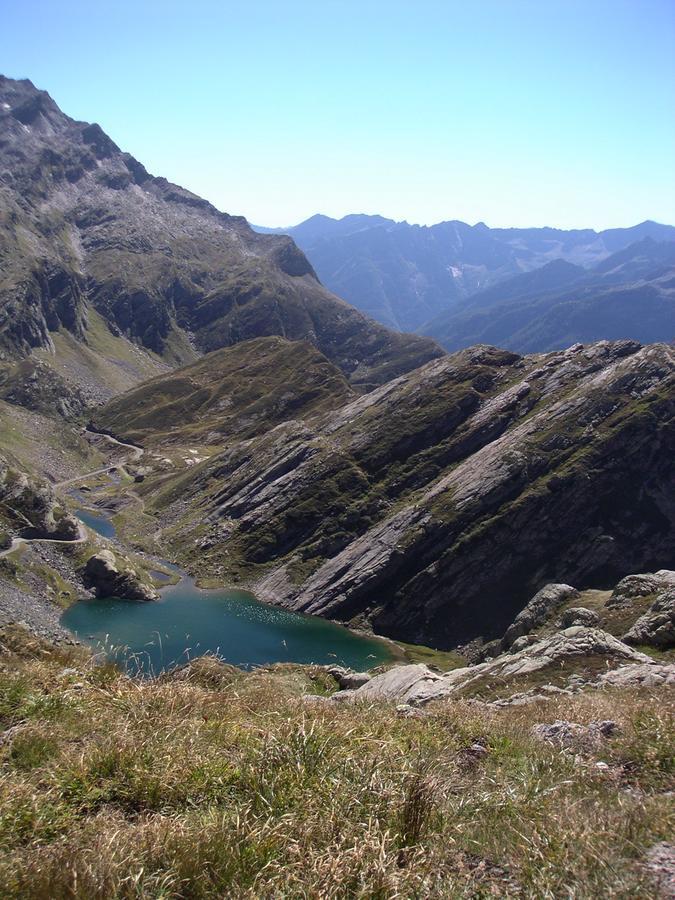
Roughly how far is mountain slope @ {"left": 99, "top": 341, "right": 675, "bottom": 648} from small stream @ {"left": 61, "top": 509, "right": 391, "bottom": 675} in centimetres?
794

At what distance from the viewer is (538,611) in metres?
60.2

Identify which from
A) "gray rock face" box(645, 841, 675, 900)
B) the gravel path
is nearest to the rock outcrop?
the gravel path

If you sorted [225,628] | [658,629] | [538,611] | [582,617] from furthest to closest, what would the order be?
[225,628], [538,611], [582,617], [658,629]

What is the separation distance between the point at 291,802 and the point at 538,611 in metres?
58.7

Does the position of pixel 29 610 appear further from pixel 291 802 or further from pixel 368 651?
pixel 291 802

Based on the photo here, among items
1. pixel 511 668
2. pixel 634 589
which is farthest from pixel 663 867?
pixel 634 589

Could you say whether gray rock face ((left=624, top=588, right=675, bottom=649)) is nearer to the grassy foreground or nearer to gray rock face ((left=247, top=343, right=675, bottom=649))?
the grassy foreground

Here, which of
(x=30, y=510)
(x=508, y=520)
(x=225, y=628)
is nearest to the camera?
(x=225, y=628)

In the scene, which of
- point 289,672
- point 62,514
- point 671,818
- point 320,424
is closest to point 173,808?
point 671,818

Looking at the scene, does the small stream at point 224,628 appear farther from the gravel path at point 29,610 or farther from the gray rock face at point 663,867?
the gray rock face at point 663,867

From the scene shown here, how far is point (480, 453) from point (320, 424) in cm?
5387

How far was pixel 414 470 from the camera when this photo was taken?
13488 cm

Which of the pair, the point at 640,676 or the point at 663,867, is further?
the point at 640,676

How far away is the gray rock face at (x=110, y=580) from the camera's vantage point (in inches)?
3839
